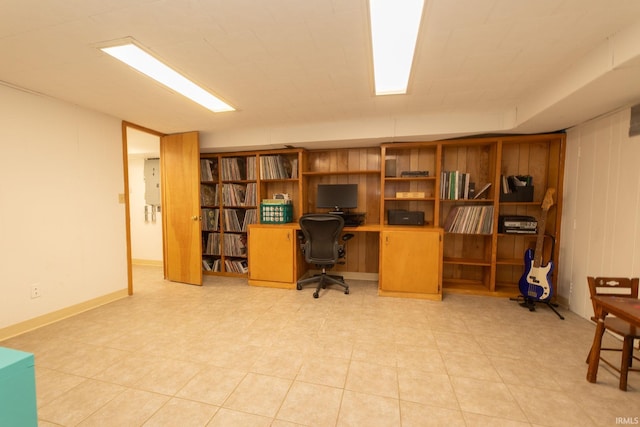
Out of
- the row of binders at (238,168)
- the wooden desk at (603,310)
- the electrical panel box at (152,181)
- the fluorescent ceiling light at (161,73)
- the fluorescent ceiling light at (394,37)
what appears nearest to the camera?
the fluorescent ceiling light at (394,37)

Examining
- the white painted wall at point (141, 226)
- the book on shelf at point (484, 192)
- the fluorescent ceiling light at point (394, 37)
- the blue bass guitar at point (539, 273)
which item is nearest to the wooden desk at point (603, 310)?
the blue bass guitar at point (539, 273)

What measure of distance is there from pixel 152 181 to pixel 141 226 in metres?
0.90

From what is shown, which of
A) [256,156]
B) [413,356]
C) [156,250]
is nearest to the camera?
[413,356]

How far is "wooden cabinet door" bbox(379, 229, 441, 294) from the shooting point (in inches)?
119

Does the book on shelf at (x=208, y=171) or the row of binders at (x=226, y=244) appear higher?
the book on shelf at (x=208, y=171)

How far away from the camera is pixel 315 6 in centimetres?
132

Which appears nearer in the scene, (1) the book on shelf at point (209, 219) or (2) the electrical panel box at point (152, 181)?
(1) the book on shelf at point (209, 219)

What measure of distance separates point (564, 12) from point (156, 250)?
5.73m

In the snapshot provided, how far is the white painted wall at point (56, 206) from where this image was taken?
2.19m

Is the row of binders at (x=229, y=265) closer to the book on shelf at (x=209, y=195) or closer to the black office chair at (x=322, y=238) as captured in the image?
the book on shelf at (x=209, y=195)

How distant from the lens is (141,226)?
15.8ft

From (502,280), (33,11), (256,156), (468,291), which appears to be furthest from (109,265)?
(502,280)

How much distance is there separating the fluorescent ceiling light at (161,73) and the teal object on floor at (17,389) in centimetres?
174

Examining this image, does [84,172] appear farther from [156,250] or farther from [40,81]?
[156,250]
